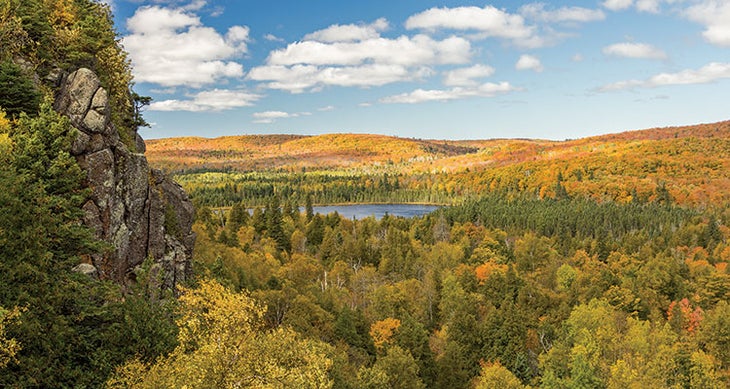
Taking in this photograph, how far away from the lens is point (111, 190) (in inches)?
1282

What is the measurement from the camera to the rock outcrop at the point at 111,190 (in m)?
31.5

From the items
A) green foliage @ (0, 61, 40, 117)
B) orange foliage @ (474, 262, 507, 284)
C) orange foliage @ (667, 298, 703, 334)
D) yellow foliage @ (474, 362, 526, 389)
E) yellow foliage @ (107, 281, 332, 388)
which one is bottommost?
orange foliage @ (667, 298, 703, 334)

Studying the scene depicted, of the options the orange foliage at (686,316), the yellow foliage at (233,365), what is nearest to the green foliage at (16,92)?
the yellow foliage at (233,365)

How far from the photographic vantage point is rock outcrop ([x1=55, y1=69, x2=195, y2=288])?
31547mm

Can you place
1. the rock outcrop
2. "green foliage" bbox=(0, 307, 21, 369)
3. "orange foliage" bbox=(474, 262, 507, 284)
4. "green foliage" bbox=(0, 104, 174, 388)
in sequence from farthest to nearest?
"orange foliage" bbox=(474, 262, 507, 284), the rock outcrop, "green foliage" bbox=(0, 104, 174, 388), "green foliage" bbox=(0, 307, 21, 369)

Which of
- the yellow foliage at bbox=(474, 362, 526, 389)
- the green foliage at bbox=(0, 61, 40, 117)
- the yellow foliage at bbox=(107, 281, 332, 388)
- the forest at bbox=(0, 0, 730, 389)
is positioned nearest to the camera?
the yellow foliage at bbox=(107, 281, 332, 388)

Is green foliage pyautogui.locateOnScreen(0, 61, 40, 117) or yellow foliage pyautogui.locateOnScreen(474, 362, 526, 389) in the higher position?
green foliage pyautogui.locateOnScreen(0, 61, 40, 117)

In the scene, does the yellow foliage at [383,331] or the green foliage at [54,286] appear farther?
the yellow foliage at [383,331]

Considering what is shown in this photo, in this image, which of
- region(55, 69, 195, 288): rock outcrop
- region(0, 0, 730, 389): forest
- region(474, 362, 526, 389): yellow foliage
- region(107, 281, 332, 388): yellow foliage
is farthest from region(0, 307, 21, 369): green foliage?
region(474, 362, 526, 389): yellow foliage

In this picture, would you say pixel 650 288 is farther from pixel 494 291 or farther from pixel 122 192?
pixel 122 192

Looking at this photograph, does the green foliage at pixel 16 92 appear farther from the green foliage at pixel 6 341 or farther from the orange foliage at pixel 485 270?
the orange foliage at pixel 485 270

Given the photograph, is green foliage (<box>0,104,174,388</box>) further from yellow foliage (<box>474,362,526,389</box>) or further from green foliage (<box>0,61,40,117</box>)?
yellow foliage (<box>474,362,526,389</box>)

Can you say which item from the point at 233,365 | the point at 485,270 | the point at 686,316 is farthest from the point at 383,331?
the point at 686,316

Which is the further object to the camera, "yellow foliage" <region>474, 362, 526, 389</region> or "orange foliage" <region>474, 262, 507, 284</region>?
"orange foliage" <region>474, 262, 507, 284</region>
